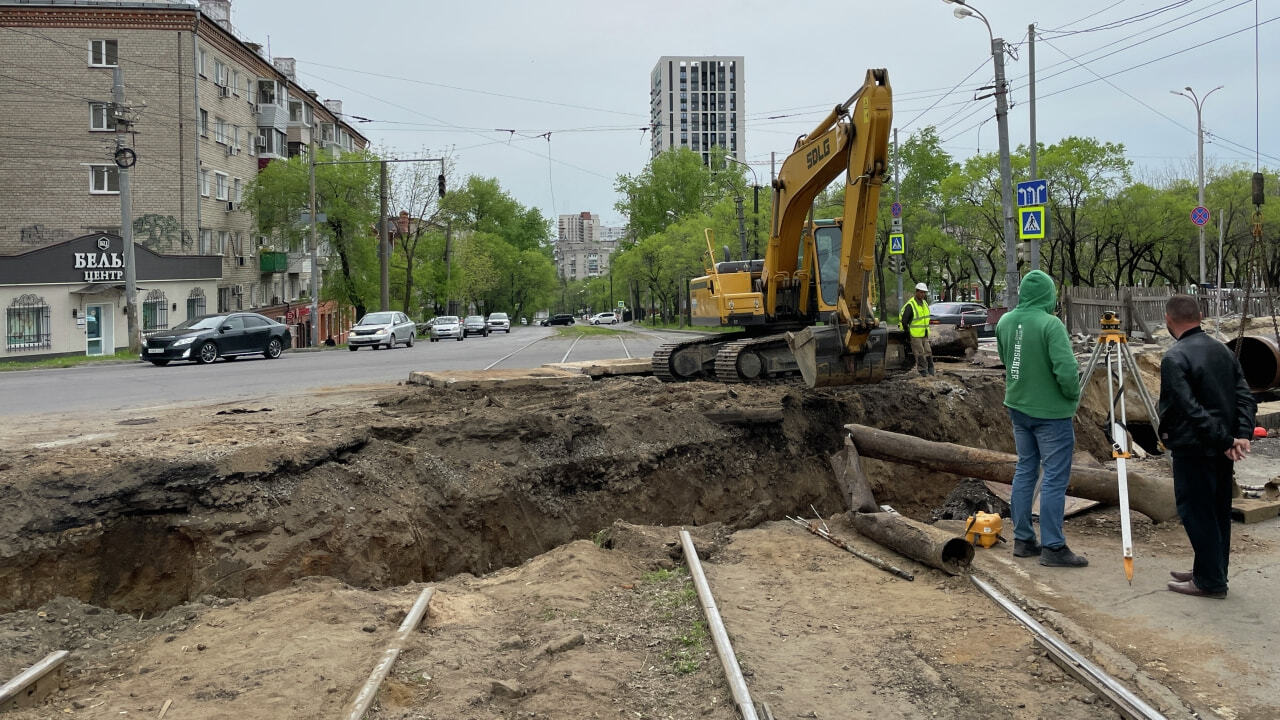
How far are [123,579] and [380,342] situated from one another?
29225 millimetres

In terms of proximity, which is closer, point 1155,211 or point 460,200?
point 1155,211

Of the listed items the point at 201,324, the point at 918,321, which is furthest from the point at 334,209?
the point at 918,321

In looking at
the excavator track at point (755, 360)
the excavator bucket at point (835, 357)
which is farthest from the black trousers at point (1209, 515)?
the excavator track at point (755, 360)

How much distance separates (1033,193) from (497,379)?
439 inches

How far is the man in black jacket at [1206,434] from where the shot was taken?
5461 mm

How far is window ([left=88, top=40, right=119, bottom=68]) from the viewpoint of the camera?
39844 millimetres

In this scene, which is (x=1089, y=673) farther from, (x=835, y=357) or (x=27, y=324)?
(x=27, y=324)

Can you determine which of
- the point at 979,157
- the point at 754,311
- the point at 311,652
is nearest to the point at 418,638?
the point at 311,652

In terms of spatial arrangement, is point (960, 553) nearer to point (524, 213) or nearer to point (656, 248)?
point (656, 248)

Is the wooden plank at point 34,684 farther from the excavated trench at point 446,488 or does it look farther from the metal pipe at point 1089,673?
the metal pipe at point 1089,673

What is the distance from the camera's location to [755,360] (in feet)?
48.9

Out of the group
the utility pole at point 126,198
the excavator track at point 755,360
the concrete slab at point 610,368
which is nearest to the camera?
the excavator track at point 755,360

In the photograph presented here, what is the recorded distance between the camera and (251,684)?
4660 mm

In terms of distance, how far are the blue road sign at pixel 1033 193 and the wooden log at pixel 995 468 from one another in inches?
454
